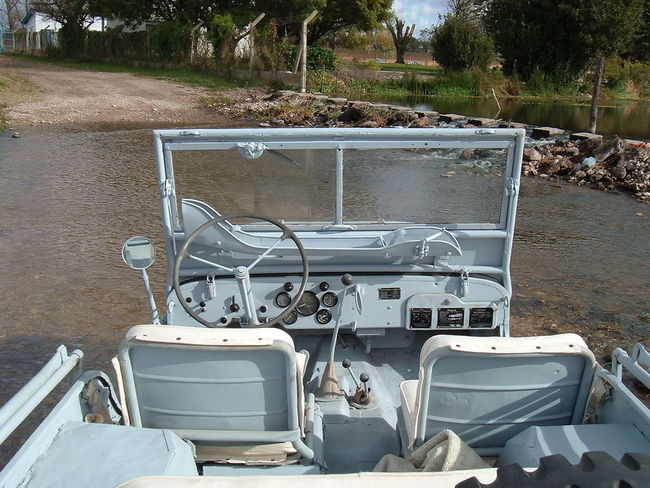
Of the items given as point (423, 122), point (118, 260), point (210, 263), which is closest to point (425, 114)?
point (423, 122)

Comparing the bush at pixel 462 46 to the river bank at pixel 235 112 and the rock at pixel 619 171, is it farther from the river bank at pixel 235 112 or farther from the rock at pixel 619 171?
the rock at pixel 619 171

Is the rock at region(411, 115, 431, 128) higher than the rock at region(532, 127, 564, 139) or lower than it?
higher

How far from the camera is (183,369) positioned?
8.52 feet

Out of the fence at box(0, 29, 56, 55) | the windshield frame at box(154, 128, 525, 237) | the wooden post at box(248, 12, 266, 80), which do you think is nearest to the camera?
the windshield frame at box(154, 128, 525, 237)

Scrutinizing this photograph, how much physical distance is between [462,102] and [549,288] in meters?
22.2

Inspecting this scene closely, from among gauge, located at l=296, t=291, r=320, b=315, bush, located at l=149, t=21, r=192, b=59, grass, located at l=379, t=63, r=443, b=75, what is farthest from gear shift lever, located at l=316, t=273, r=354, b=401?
grass, located at l=379, t=63, r=443, b=75

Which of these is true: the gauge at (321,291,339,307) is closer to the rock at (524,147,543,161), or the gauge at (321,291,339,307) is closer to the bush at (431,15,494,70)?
the rock at (524,147,543,161)

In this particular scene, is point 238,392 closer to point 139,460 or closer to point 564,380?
point 139,460

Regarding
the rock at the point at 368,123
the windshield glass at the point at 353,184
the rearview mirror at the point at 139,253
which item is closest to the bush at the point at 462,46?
the rock at the point at 368,123

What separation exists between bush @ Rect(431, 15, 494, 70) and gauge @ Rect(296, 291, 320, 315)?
102ft

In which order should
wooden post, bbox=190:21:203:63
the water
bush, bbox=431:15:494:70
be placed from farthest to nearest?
bush, bbox=431:15:494:70 → wooden post, bbox=190:21:203:63 → the water

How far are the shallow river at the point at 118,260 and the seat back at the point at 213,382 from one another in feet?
10.6

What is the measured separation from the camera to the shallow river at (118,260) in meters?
6.32

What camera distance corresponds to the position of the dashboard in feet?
12.5
